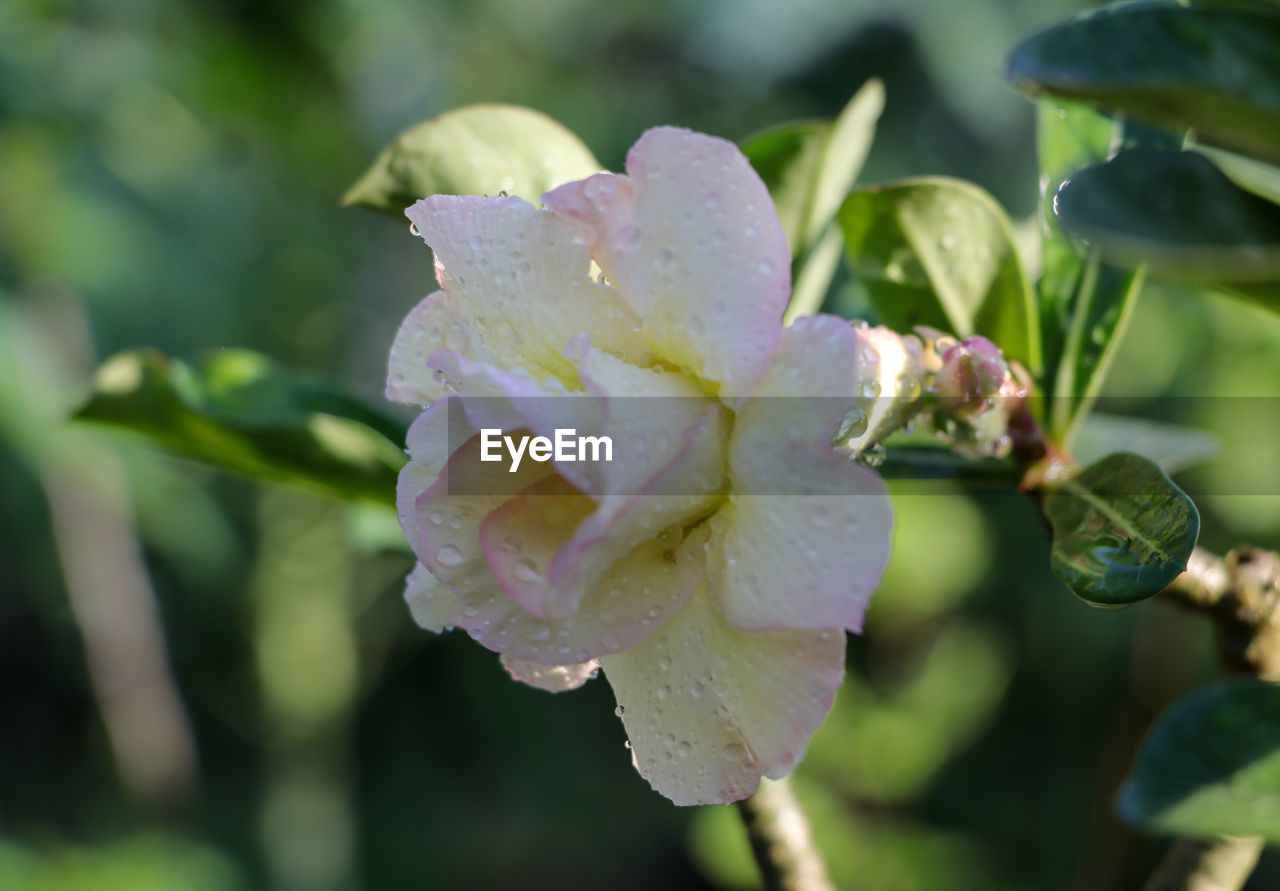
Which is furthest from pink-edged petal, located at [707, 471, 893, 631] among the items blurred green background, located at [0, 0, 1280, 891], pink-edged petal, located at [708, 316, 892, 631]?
blurred green background, located at [0, 0, 1280, 891]

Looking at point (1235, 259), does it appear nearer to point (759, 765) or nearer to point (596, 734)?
point (759, 765)

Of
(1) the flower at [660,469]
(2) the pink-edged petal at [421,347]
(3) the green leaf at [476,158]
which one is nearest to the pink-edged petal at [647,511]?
(1) the flower at [660,469]

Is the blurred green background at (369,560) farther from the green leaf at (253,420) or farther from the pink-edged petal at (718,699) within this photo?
the pink-edged petal at (718,699)

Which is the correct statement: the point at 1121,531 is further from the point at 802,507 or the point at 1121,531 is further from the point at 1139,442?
the point at 1139,442

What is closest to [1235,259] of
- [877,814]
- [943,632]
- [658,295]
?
[658,295]

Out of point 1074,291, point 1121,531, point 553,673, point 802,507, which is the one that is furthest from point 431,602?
point 1074,291

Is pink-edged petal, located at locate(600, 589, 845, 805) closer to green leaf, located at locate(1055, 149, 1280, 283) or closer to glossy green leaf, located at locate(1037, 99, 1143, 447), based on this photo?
green leaf, located at locate(1055, 149, 1280, 283)
